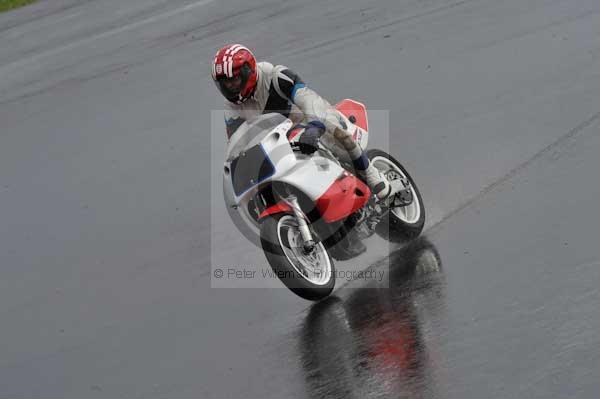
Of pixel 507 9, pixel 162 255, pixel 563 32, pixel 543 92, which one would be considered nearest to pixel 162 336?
pixel 162 255

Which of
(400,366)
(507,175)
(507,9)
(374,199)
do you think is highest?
(400,366)

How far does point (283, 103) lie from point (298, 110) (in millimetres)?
130

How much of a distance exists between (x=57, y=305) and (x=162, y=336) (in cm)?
152

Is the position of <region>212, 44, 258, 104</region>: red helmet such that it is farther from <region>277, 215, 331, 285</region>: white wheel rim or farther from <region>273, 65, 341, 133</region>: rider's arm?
<region>277, 215, 331, 285</region>: white wheel rim

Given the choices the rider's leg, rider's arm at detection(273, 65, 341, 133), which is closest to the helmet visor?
rider's arm at detection(273, 65, 341, 133)

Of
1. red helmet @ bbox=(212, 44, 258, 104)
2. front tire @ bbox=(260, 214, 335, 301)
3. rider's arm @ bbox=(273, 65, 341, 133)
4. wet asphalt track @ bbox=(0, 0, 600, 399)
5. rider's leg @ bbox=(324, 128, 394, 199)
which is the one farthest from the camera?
rider's leg @ bbox=(324, 128, 394, 199)

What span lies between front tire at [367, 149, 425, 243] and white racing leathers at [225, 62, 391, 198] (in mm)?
260

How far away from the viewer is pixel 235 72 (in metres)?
8.17

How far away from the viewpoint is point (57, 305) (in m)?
9.20

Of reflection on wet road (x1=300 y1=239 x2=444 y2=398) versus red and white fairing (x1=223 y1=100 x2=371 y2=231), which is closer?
reflection on wet road (x1=300 y1=239 x2=444 y2=398)

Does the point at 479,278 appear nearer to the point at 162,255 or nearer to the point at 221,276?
the point at 221,276

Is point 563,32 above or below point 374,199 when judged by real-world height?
below

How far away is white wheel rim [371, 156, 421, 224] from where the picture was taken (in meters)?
8.93

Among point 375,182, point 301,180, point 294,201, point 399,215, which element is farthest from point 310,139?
point 399,215
